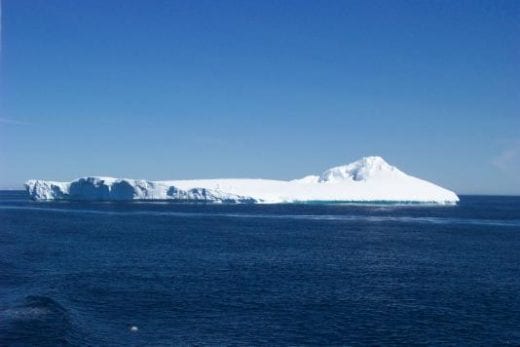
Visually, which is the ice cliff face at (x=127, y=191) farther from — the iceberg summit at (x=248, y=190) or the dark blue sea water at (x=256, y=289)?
the dark blue sea water at (x=256, y=289)

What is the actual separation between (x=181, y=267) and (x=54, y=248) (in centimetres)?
1777

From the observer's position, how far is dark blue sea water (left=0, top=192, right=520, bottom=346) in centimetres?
2745

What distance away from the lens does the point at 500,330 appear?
28156 millimetres

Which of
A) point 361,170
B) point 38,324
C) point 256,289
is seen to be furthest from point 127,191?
point 38,324

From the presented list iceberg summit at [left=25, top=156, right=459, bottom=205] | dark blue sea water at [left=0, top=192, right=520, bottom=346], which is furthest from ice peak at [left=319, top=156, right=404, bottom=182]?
dark blue sea water at [left=0, top=192, right=520, bottom=346]

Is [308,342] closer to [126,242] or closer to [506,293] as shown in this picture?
[506,293]

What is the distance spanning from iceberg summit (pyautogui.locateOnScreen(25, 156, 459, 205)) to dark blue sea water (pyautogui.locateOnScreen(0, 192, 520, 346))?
62.5 m

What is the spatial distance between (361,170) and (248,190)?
118 ft

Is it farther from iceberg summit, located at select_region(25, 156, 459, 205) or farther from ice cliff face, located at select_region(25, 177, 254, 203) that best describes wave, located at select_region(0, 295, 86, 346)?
iceberg summit, located at select_region(25, 156, 459, 205)

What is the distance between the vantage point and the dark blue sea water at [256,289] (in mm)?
27453

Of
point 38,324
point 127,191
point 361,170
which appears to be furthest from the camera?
point 361,170

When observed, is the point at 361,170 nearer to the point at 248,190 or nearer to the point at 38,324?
the point at 248,190

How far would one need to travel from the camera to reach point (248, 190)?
5276 inches

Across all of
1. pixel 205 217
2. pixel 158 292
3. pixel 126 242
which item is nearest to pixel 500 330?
pixel 158 292
